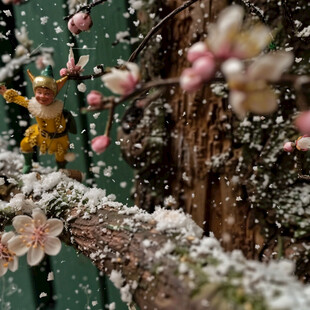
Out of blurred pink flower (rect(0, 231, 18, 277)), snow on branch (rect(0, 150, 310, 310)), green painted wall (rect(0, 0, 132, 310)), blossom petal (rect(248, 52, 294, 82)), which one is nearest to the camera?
blossom petal (rect(248, 52, 294, 82))

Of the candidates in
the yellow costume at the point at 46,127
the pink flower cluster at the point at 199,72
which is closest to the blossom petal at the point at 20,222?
the yellow costume at the point at 46,127

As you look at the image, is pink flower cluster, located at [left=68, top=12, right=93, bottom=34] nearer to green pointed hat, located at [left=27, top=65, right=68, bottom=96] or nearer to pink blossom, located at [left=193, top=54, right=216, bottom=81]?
green pointed hat, located at [left=27, top=65, right=68, bottom=96]

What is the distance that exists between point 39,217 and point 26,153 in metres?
0.22

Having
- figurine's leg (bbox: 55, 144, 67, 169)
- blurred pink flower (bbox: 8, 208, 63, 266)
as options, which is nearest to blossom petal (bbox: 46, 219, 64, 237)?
blurred pink flower (bbox: 8, 208, 63, 266)

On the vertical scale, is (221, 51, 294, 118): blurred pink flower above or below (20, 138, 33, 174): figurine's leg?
below

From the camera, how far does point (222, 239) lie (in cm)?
81

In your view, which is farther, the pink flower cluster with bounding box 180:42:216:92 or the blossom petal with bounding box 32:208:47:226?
the blossom petal with bounding box 32:208:47:226

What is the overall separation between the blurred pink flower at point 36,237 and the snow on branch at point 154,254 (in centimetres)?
4

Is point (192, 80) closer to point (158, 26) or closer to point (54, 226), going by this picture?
point (158, 26)

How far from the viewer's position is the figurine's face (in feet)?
2.39

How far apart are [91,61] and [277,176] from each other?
18.3 inches

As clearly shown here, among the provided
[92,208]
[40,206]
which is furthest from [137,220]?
[40,206]

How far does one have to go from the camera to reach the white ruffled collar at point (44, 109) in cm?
75

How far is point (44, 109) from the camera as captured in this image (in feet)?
2.46
